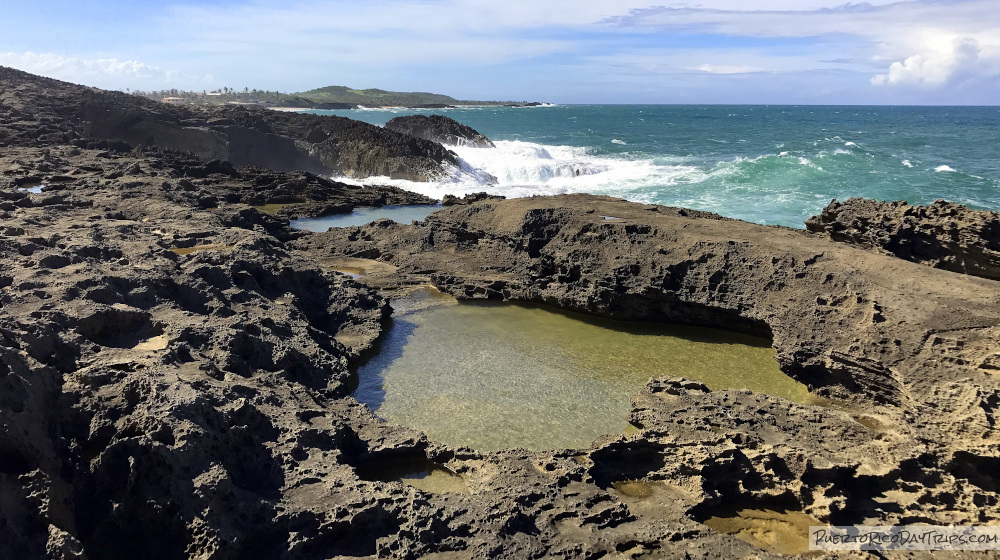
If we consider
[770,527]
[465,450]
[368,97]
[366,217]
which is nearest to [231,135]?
[366,217]

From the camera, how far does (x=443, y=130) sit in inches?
1650

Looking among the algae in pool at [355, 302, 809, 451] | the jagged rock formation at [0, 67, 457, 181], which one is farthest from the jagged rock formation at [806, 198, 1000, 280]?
the jagged rock formation at [0, 67, 457, 181]

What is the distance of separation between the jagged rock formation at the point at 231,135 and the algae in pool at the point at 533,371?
20070 millimetres

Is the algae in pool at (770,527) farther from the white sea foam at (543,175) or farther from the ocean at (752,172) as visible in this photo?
the white sea foam at (543,175)

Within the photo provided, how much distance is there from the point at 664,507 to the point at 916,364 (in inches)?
160

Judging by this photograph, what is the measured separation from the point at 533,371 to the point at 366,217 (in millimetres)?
13761

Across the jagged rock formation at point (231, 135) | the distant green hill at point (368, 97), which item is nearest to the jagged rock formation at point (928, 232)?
the jagged rock formation at point (231, 135)

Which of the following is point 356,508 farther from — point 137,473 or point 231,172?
point 231,172

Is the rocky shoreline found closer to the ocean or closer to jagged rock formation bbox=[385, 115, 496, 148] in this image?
the ocean

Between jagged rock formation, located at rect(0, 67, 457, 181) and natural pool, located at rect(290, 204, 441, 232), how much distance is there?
685cm

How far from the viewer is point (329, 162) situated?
32.9 metres

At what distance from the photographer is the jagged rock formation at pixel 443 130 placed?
40.9 metres

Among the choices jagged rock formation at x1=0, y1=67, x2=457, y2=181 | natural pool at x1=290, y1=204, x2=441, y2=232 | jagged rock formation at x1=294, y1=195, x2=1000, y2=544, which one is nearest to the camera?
jagged rock formation at x1=294, y1=195, x2=1000, y2=544

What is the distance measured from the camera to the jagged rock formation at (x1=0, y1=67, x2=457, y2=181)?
91.2 ft
